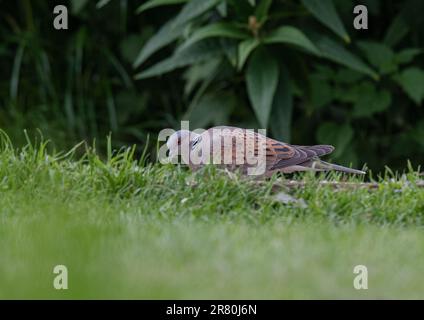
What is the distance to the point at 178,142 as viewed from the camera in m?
5.40

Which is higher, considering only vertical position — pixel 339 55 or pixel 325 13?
pixel 325 13

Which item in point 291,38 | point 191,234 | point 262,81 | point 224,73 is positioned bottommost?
point 191,234

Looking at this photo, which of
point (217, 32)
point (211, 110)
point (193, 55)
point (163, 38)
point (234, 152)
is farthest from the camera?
point (211, 110)

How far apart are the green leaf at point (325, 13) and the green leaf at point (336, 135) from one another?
0.98 m

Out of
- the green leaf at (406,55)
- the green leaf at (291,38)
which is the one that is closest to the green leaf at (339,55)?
the green leaf at (291,38)

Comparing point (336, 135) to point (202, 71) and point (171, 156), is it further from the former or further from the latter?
point (171, 156)

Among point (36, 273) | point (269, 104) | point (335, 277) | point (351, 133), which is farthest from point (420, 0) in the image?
point (36, 273)

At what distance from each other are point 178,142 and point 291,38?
2001 mm

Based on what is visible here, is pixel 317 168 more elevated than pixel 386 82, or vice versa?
pixel 386 82

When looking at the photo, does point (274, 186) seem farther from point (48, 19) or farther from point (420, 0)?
point (48, 19)

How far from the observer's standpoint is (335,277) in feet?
12.5

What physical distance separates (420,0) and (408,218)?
3.40 m

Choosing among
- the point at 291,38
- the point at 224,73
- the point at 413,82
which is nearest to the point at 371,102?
the point at 413,82

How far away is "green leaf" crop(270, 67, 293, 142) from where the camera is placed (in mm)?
7320
